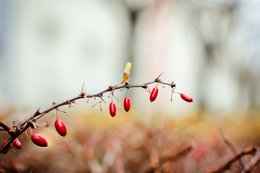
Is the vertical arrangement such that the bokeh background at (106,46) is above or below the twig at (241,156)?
above

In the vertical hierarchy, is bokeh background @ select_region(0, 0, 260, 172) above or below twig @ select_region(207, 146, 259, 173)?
above

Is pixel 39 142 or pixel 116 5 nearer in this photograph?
pixel 39 142

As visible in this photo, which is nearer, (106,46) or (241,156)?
(241,156)

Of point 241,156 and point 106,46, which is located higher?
point 106,46

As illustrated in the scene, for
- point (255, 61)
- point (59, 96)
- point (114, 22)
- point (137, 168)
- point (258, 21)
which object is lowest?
point (137, 168)

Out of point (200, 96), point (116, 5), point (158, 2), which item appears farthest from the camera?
point (116, 5)

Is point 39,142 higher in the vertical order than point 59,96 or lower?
lower

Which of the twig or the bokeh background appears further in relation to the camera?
the bokeh background

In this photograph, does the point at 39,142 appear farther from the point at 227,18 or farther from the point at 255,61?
the point at 255,61

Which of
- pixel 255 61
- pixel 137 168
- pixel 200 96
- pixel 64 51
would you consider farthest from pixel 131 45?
pixel 137 168

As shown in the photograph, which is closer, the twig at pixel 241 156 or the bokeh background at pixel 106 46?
the twig at pixel 241 156

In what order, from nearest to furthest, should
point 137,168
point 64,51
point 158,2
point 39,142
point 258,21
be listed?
point 39,142 → point 137,168 → point 158,2 → point 258,21 → point 64,51
